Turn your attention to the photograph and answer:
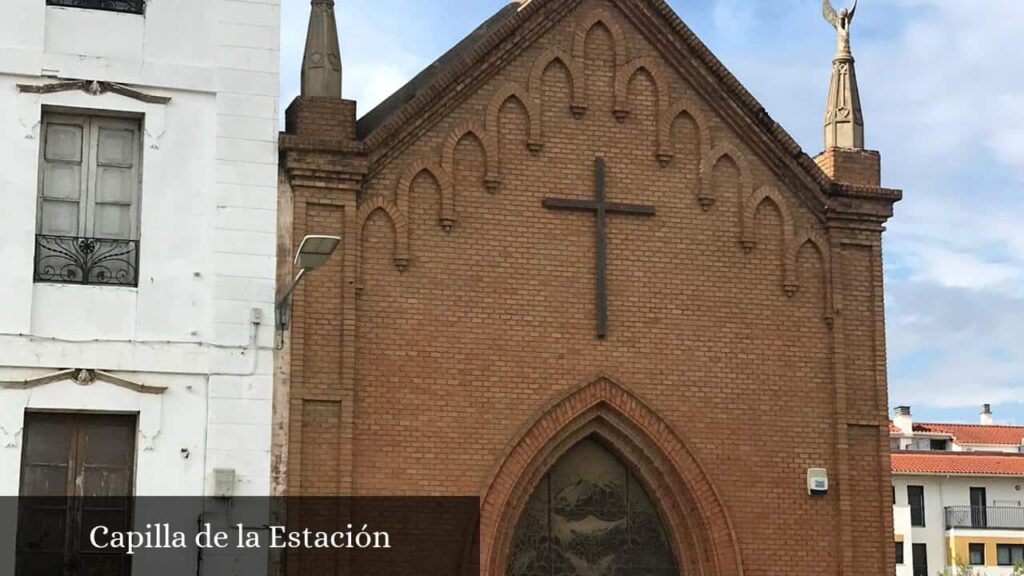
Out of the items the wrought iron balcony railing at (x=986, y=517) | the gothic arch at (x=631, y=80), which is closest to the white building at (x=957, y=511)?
the wrought iron balcony railing at (x=986, y=517)

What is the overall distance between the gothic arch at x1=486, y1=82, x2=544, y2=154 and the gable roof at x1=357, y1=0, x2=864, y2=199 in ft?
1.33

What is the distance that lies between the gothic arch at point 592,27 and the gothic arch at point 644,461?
3.83 m

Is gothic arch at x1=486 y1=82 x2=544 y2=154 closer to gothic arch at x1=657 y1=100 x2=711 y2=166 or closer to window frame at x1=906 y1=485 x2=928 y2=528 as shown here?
gothic arch at x1=657 y1=100 x2=711 y2=166

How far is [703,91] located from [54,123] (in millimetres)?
7483

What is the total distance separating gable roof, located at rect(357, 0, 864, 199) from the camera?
1792 cm

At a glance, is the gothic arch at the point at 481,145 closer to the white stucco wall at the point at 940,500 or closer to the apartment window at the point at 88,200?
the apartment window at the point at 88,200

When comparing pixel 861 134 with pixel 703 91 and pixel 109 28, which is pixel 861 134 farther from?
pixel 109 28

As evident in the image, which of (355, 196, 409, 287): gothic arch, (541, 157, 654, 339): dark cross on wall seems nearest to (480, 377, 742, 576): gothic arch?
(541, 157, 654, 339): dark cross on wall

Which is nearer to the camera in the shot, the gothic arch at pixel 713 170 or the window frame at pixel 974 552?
the gothic arch at pixel 713 170

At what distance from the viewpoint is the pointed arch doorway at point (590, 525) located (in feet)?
58.7

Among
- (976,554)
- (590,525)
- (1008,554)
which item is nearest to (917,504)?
(976,554)

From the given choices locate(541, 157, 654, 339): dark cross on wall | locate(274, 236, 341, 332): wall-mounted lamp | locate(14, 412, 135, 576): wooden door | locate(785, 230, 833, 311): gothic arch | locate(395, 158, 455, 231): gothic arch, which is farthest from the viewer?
locate(785, 230, 833, 311): gothic arch

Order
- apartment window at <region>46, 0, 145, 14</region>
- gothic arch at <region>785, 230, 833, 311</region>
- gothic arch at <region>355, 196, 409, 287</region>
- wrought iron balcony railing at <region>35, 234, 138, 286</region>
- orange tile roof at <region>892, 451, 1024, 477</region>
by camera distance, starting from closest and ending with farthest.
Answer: wrought iron balcony railing at <region>35, 234, 138, 286</region>
apartment window at <region>46, 0, 145, 14</region>
gothic arch at <region>355, 196, 409, 287</region>
gothic arch at <region>785, 230, 833, 311</region>
orange tile roof at <region>892, 451, 1024, 477</region>

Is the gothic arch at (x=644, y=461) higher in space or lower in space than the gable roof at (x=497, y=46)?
lower
